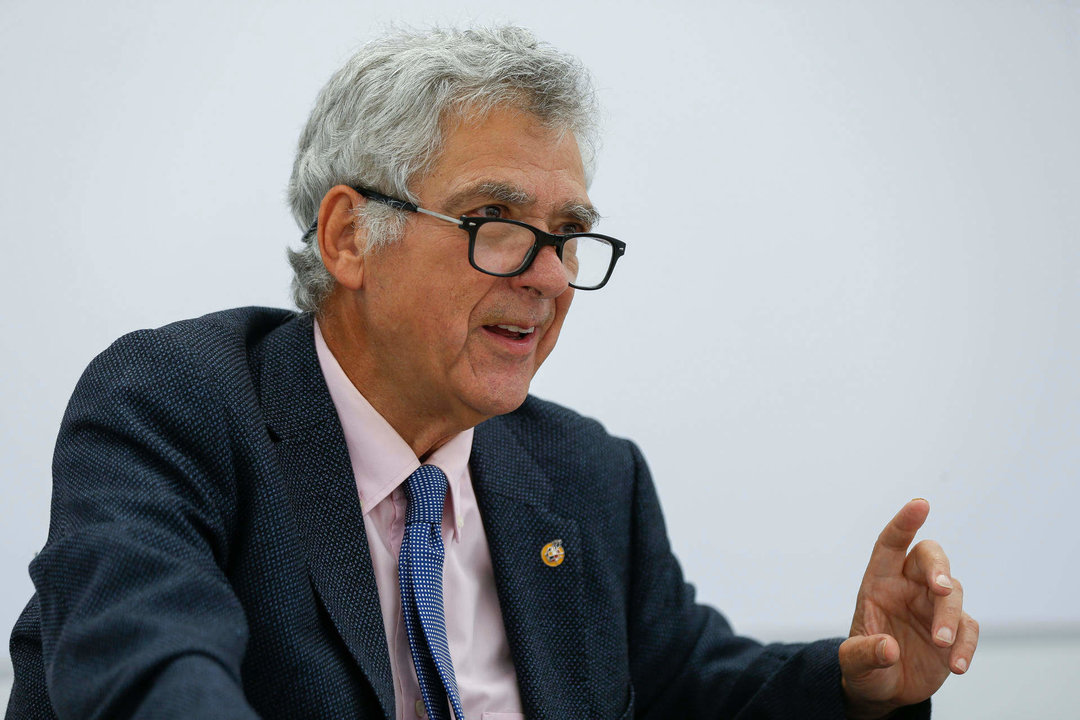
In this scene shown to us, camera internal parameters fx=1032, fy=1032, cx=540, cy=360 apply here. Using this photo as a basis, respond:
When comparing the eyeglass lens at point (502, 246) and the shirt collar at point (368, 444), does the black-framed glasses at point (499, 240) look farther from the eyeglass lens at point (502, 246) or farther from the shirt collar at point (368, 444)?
the shirt collar at point (368, 444)

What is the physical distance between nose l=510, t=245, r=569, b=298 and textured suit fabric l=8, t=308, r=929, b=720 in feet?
1.14

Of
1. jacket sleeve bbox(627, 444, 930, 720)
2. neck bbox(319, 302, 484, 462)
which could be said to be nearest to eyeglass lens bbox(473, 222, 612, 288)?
neck bbox(319, 302, 484, 462)

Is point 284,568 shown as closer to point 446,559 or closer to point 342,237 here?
point 446,559

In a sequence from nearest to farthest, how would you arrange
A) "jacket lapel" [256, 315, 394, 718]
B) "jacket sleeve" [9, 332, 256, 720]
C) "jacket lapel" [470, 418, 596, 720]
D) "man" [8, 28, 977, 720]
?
1. "jacket sleeve" [9, 332, 256, 720]
2. "man" [8, 28, 977, 720]
3. "jacket lapel" [256, 315, 394, 718]
4. "jacket lapel" [470, 418, 596, 720]

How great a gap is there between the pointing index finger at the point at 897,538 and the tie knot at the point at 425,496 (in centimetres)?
69

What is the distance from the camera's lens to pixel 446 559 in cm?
164

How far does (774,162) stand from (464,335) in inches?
49.0

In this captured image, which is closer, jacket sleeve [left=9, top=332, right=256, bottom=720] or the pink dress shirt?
jacket sleeve [left=9, top=332, right=256, bottom=720]

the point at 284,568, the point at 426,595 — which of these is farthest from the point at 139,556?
the point at 426,595

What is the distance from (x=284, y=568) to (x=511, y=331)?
1.58 feet

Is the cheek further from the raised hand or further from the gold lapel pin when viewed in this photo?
the raised hand

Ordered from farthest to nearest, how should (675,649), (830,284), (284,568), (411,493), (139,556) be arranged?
(830,284)
(675,649)
(411,493)
(284,568)
(139,556)

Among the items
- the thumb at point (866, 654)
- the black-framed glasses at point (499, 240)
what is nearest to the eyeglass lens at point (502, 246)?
the black-framed glasses at point (499, 240)

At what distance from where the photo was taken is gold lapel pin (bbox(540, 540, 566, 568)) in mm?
1711
